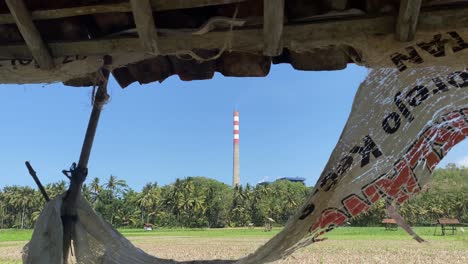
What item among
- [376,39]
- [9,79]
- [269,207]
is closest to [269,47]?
[376,39]

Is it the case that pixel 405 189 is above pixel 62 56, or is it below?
below

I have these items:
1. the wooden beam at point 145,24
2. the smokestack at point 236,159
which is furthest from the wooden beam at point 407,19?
the smokestack at point 236,159

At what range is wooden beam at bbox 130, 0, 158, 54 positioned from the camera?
5.21 feet

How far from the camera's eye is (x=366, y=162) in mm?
1817

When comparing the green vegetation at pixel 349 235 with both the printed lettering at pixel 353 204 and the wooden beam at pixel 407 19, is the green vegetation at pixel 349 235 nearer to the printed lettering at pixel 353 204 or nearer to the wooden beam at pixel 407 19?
the printed lettering at pixel 353 204

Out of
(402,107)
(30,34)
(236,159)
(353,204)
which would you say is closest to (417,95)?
(402,107)

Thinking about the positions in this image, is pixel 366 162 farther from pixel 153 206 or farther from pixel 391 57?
pixel 153 206

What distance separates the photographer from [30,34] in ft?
5.72

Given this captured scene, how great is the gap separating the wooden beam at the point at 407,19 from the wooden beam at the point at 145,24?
3.05 feet

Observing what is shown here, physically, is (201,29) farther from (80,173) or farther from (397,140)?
(80,173)

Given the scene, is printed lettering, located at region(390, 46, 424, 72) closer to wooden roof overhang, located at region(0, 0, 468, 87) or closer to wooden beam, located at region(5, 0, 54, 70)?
wooden roof overhang, located at region(0, 0, 468, 87)

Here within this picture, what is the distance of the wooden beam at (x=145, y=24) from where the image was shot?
159cm

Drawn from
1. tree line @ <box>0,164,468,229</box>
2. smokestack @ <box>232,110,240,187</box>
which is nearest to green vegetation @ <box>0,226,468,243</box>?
tree line @ <box>0,164,468,229</box>

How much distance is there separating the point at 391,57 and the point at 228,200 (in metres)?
68.1
